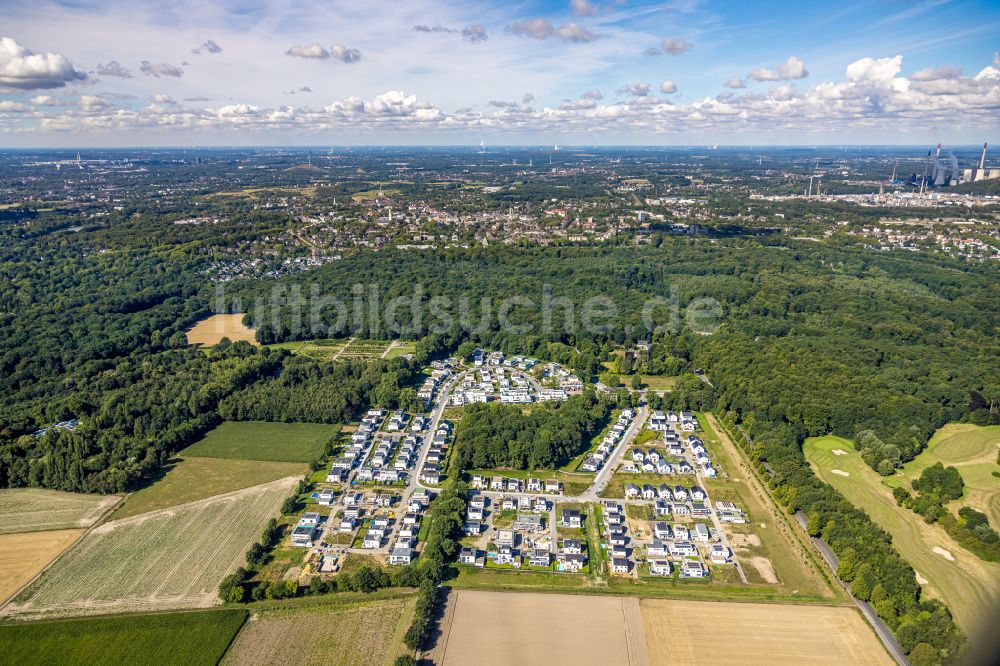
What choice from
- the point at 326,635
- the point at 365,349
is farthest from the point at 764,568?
the point at 365,349

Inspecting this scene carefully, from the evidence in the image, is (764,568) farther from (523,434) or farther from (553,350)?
Answer: (553,350)

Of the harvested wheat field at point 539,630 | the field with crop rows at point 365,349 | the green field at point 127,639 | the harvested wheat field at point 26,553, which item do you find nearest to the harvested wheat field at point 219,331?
the field with crop rows at point 365,349

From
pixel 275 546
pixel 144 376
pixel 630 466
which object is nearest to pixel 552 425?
pixel 630 466

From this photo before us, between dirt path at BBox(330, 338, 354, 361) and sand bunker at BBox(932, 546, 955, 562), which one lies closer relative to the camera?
sand bunker at BBox(932, 546, 955, 562)

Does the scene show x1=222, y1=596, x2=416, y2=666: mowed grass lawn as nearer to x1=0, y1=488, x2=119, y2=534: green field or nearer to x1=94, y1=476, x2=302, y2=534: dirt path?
x1=94, y1=476, x2=302, y2=534: dirt path

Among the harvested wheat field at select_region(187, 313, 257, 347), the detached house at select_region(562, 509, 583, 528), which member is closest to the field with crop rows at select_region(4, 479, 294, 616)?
the detached house at select_region(562, 509, 583, 528)

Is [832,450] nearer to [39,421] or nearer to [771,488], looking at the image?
[771,488]
